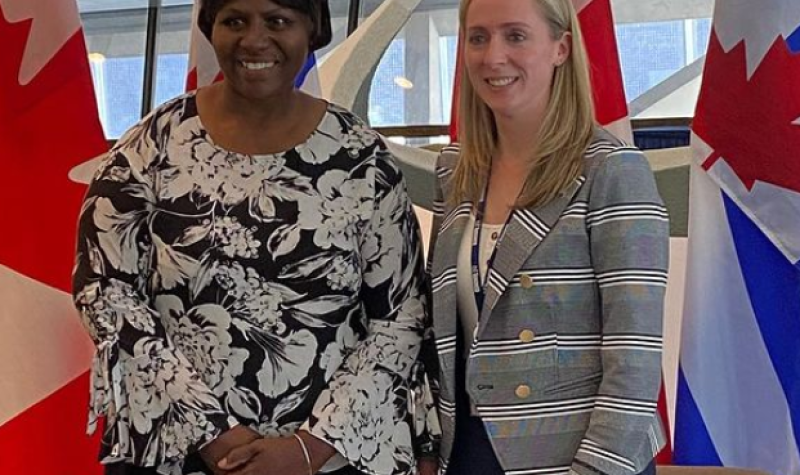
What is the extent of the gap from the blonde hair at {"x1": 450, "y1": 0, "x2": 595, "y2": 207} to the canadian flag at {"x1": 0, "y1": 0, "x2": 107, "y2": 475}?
3.31ft

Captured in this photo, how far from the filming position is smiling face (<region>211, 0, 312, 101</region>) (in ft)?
5.17

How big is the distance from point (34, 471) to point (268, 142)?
1.00 meters

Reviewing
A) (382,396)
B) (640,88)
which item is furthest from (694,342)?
(640,88)

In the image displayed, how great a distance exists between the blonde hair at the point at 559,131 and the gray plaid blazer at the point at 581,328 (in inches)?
0.7

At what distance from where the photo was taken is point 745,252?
2.26m

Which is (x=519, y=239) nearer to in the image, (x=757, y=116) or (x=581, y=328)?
(x=581, y=328)

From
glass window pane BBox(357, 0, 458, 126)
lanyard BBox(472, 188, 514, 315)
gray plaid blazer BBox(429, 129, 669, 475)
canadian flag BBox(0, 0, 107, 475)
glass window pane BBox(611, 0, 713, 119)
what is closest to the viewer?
gray plaid blazer BBox(429, 129, 669, 475)

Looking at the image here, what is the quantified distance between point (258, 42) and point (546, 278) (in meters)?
0.55

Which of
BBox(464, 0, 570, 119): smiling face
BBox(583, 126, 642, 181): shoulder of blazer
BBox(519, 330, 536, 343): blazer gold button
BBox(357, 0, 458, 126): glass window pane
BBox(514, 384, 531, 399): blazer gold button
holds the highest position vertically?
BBox(464, 0, 570, 119): smiling face

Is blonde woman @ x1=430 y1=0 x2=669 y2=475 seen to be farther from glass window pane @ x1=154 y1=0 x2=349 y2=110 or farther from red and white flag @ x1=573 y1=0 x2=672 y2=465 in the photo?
glass window pane @ x1=154 y1=0 x2=349 y2=110

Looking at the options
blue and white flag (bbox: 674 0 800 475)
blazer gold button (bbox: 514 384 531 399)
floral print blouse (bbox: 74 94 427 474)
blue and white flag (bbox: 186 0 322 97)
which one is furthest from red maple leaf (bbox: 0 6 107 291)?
blue and white flag (bbox: 674 0 800 475)

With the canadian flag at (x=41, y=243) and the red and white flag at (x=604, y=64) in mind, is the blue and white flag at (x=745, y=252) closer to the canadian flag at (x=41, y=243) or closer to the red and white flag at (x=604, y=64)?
the red and white flag at (x=604, y=64)

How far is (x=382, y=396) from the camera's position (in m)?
1.60

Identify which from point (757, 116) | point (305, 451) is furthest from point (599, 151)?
point (757, 116)
